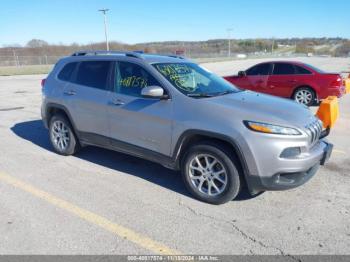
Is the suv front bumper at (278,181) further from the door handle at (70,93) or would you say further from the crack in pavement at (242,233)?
the door handle at (70,93)

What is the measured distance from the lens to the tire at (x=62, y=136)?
233 inches

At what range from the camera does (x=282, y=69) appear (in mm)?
11289

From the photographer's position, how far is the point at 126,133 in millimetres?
4934

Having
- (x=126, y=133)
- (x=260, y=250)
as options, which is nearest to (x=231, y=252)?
(x=260, y=250)

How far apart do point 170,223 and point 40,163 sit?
297 cm

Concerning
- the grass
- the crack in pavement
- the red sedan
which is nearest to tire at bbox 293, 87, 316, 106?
the red sedan

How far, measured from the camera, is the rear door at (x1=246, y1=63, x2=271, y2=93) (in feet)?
37.3

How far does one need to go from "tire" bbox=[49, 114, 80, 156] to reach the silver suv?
186 millimetres

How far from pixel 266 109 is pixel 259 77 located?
7612 millimetres

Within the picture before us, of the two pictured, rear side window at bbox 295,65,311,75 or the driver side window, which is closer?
the driver side window

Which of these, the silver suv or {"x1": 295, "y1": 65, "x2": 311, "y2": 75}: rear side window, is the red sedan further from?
the silver suv

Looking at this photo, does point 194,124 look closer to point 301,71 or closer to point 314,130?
point 314,130

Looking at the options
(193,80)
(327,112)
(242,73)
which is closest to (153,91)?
(193,80)

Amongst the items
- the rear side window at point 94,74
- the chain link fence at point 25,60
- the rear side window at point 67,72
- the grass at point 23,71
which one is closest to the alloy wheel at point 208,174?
the rear side window at point 94,74
